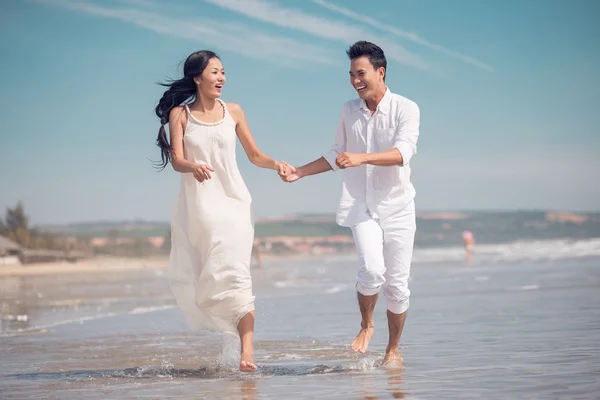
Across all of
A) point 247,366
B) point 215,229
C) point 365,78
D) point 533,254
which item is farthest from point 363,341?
point 533,254

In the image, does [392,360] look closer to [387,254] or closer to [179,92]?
[387,254]

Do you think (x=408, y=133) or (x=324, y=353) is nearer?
(x=408, y=133)

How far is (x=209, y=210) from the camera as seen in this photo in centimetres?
637

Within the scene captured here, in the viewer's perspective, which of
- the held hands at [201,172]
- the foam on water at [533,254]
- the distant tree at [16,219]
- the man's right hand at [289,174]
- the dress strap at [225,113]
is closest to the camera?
the held hands at [201,172]

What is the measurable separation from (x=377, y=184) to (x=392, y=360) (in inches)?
49.8

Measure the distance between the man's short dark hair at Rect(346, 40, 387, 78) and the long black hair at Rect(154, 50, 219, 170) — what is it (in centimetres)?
98

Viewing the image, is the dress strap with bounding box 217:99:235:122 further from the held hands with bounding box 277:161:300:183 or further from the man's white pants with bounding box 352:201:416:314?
the man's white pants with bounding box 352:201:416:314

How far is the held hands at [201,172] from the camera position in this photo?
6.12 m

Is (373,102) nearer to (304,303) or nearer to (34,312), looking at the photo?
(304,303)

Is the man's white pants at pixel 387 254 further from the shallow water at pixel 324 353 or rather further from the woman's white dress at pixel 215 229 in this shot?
the woman's white dress at pixel 215 229

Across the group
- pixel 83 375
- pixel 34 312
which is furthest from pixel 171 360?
pixel 34 312

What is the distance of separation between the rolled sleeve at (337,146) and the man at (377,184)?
0.02 metres

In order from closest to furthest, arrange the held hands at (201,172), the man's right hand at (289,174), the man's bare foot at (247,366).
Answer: the held hands at (201,172) → the man's bare foot at (247,366) → the man's right hand at (289,174)

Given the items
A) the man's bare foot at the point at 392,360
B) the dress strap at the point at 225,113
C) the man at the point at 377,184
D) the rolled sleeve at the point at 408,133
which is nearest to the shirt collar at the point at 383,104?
the man at the point at 377,184
